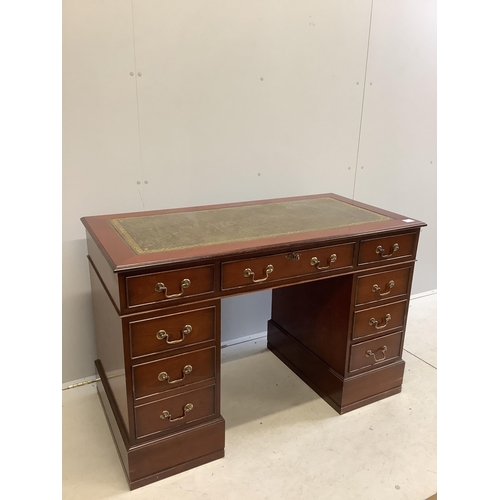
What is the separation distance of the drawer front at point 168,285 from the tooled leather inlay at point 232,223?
9cm

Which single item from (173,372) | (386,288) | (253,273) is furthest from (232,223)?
(386,288)

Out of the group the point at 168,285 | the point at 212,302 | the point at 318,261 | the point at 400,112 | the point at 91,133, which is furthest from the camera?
the point at 400,112

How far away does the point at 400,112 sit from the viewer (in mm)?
2541

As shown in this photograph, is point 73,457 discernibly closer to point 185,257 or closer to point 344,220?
point 185,257

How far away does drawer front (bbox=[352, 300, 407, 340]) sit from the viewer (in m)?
1.87

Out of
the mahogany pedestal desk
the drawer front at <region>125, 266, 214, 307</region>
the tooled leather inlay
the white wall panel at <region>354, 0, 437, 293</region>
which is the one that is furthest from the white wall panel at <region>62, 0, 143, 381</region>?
the white wall panel at <region>354, 0, 437, 293</region>

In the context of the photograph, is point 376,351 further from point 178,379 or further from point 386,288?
point 178,379

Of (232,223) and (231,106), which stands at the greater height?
(231,106)

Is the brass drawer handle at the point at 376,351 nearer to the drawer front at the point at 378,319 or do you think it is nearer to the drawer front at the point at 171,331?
the drawer front at the point at 378,319

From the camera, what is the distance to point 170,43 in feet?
6.01

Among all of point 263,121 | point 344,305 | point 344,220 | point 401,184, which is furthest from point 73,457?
point 401,184

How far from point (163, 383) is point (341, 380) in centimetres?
79

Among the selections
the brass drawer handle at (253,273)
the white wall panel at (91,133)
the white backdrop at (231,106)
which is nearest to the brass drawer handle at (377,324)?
the brass drawer handle at (253,273)

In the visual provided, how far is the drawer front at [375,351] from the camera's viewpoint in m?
1.91
